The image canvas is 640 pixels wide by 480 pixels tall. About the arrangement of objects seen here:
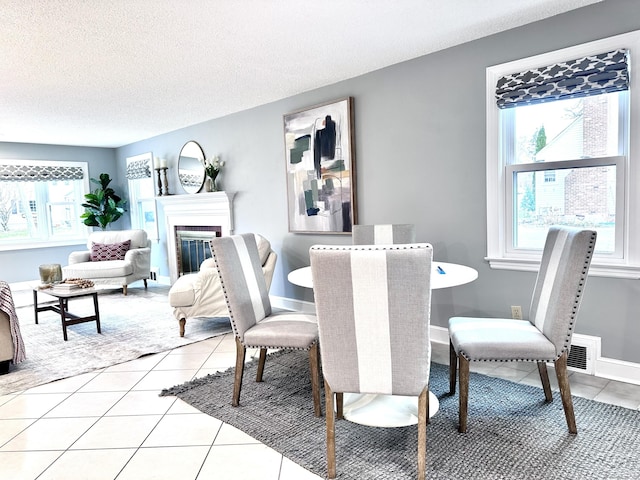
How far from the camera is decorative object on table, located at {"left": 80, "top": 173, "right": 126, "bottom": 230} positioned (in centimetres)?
708

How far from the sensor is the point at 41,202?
7.06 metres

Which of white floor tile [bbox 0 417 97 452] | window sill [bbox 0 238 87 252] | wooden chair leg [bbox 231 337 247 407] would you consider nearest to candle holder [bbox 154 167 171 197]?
window sill [bbox 0 238 87 252]

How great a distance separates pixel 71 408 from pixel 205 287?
5.06ft

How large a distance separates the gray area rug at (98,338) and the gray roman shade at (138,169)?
7.34 ft

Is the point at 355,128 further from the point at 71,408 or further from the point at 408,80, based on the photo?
the point at 71,408

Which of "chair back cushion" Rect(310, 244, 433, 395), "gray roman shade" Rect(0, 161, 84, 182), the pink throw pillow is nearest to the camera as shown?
"chair back cushion" Rect(310, 244, 433, 395)

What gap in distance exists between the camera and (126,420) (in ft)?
7.84

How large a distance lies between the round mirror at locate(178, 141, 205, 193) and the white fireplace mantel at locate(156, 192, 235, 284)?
208 mm

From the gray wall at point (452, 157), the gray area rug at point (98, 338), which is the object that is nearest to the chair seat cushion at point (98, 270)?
the gray area rug at point (98, 338)

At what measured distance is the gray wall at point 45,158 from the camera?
6.64 meters

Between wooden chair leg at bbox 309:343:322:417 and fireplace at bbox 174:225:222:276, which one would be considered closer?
wooden chair leg at bbox 309:343:322:417

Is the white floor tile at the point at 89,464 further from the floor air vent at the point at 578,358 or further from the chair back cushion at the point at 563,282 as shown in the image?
the floor air vent at the point at 578,358

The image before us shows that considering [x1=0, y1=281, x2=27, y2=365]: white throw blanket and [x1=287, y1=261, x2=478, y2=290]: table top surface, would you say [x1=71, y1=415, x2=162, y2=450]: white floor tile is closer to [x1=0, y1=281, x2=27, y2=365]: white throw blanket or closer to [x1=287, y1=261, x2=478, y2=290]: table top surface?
[x1=287, y1=261, x2=478, y2=290]: table top surface

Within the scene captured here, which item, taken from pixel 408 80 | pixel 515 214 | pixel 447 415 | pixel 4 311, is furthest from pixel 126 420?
pixel 408 80
